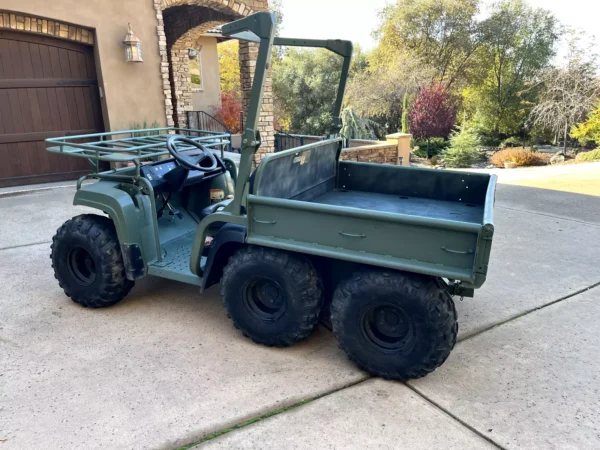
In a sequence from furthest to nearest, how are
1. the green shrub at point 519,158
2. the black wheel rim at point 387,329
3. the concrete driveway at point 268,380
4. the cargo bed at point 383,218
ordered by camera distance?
A: the green shrub at point 519,158 < the black wheel rim at point 387,329 < the cargo bed at point 383,218 < the concrete driveway at point 268,380

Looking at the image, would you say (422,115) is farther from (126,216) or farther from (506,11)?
(126,216)

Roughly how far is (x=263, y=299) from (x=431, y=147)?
18408 millimetres

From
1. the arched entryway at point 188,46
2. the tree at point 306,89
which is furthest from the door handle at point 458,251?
the tree at point 306,89

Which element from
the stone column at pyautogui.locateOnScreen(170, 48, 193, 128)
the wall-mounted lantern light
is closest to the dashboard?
the wall-mounted lantern light

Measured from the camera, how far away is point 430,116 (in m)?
19.9

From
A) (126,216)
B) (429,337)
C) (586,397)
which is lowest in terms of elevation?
(586,397)

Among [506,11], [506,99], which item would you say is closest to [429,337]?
[506,99]

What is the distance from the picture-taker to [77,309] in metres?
3.60

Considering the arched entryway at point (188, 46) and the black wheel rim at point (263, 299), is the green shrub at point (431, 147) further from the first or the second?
the black wheel rim at point (263, 299)

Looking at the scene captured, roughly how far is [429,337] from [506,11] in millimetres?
26749

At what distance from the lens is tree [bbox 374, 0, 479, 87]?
78.5 ft

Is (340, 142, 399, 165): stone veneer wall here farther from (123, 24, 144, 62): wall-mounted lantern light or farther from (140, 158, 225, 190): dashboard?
(140, 158, 225, 190): dashboard

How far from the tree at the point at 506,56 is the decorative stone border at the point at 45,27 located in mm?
20475

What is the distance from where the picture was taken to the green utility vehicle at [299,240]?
8.21 ft
